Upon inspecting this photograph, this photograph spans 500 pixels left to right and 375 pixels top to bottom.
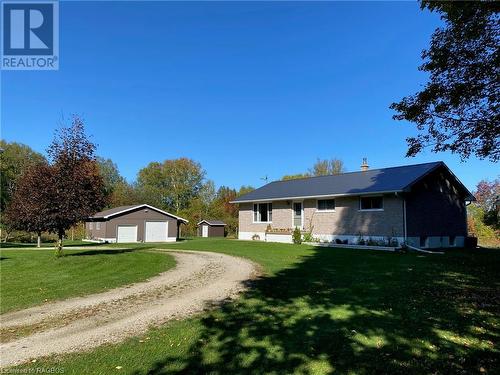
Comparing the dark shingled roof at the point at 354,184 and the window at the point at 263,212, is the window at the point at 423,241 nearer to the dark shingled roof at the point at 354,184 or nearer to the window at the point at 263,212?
the dark shingled roof at the point at 354,184

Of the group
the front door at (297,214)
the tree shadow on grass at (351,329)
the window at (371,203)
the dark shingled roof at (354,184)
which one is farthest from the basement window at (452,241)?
the tree shadow on grass at (351,329)

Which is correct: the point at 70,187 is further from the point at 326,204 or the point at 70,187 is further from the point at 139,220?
the point at 139,220

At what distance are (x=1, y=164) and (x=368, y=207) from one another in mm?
50951

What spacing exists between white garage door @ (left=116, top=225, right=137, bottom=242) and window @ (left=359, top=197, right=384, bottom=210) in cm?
2479

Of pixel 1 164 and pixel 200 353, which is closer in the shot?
pixel 200 353

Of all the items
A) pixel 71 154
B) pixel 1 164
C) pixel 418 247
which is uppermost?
pixel 1 164

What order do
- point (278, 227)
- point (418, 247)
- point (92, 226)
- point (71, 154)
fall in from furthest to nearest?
point (92, 226) → point (278, 227) → point (418, 247) → point (71, 154)

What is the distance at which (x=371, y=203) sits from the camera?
22.8m

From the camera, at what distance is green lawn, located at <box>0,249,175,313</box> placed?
8.79m

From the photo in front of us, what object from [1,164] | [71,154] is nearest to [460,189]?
[71,154]

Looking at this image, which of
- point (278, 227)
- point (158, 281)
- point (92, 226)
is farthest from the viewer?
point (92, 226)

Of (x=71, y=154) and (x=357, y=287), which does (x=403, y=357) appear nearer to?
(x=357, y=287)

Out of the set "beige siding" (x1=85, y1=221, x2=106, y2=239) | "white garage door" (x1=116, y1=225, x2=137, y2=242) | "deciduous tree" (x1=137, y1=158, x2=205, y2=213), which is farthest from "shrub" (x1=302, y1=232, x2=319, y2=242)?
"deciduous tree" (x1=137, y1=158, x2=205, y2=213)

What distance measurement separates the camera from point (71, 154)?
53.3 ft
